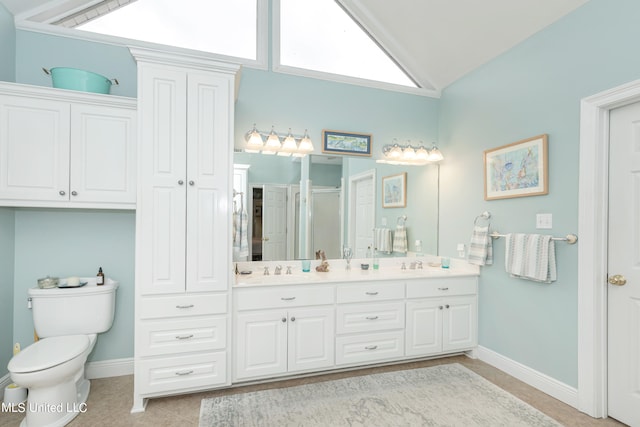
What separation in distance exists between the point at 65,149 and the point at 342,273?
2.28 metres

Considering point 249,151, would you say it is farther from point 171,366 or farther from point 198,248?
point 171,366

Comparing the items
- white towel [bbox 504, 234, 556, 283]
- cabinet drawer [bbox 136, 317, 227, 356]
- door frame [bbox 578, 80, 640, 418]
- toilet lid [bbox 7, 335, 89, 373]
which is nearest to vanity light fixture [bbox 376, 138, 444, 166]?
white towel [bbox 504, 234, 556, 283]

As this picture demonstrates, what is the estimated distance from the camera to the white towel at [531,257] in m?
2.34

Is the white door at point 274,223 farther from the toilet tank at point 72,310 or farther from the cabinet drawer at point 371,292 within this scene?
the toilet tank at point 72,310

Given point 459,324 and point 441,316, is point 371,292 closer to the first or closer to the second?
point 441,316

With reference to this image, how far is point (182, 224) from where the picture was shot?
220cm

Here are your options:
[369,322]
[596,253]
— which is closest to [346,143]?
[369,322]

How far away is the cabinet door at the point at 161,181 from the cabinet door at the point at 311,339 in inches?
34.8

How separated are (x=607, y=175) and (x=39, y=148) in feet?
12.4

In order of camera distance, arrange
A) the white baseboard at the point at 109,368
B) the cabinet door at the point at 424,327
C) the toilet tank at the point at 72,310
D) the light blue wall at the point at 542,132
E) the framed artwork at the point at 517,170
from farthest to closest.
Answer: the cabinet door at the point at 424,327
the white baseboard at the point at 109,368
the framed artwork at the point at 517,170
the toilet tank at the point at 72,310
the light blue wall at the point at 542,132

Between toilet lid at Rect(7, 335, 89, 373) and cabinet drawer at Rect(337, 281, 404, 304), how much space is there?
178cm

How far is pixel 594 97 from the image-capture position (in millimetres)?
2096

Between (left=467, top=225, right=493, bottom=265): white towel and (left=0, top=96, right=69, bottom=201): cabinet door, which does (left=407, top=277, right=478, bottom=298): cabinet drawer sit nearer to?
(left=467, top=225, right=493, bottom=265): white towel

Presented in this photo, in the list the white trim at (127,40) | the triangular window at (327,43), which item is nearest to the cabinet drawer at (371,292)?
the white trim at (127,40)
